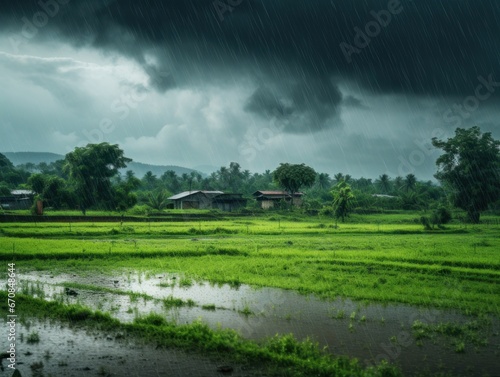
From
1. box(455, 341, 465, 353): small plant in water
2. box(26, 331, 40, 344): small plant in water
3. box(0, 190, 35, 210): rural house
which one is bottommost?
box(455, 341, 465, 353): small plant in water

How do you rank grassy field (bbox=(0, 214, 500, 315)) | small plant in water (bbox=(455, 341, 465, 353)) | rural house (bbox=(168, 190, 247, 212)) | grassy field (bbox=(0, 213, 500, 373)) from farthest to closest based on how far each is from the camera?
1. rural house (bbox=(168, 190, 247, 212))
2. grassy field (bbox=(0, 214, 500, 315))
3. grassy field (bbox=(0, 213, 500, 373))
4. small plant in water (bbox=(455, 341, 465, 353))

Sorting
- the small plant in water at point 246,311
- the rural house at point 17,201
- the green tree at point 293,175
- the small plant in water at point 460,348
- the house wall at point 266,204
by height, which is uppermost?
the green tree at point 293,175

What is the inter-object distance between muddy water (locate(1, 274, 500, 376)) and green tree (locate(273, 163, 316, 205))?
61392 millimetres

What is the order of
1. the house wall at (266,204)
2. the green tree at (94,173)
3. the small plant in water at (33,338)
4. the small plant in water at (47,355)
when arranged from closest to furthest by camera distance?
the small plant in water at (47,355) → the small plant in water at (33,338) → the green tree at (94,173) → the house wall at (266,204)

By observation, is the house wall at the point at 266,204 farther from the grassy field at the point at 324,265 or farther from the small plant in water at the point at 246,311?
the small plant in water at the point at 246,311

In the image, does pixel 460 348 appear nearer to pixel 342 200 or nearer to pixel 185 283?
pixel 185 283

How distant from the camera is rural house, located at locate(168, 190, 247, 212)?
245ft

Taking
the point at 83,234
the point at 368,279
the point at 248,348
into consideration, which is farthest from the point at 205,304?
the point at 83,234

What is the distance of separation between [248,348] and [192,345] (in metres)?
1.48

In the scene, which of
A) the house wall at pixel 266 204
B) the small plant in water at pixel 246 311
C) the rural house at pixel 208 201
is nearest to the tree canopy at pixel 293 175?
the house wall at pixel 266 204

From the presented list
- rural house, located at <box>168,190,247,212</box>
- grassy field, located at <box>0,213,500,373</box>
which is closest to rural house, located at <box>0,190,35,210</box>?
rural house, located at <box>168,190,247,212</box>

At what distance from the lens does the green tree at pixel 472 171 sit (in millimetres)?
54062

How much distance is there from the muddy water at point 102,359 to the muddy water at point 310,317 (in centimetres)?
175

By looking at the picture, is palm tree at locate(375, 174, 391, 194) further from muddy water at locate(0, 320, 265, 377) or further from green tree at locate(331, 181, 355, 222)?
muddy water at locate(0, 320, 265, 377)
